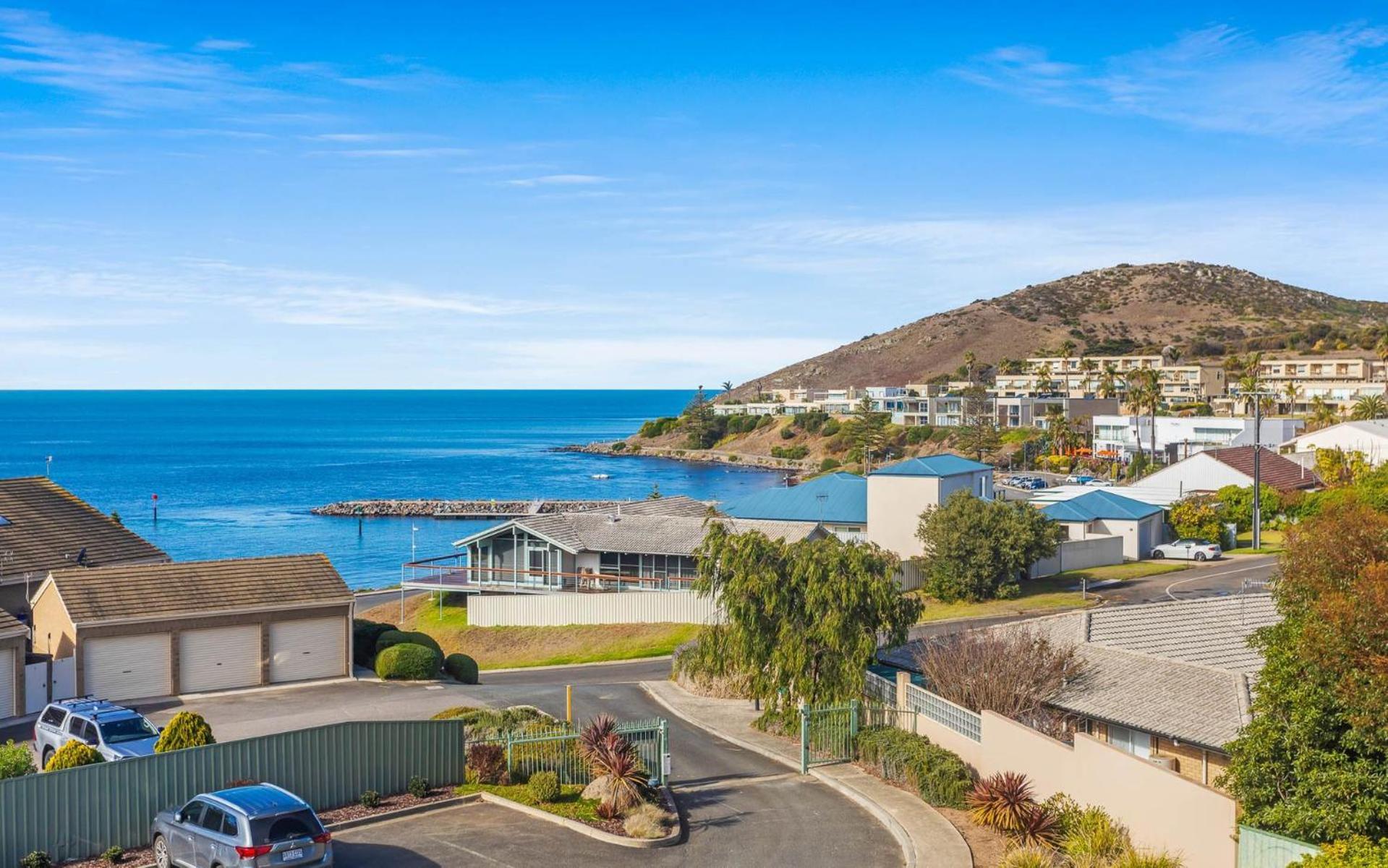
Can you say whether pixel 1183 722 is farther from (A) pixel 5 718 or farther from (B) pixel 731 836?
(A) pixel 5 718

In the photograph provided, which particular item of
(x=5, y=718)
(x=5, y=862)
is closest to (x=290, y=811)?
(x=5, y=862)

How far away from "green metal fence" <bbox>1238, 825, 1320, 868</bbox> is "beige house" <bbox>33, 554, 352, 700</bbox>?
2698 centimetres

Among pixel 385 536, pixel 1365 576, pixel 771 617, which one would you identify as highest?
pixel 1365 576

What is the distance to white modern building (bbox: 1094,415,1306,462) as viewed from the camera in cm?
11606

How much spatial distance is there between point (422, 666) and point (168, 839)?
56.2 feet

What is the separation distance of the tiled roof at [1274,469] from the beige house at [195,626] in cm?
6284

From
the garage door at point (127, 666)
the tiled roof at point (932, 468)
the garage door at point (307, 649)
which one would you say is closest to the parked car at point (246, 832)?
the garage door at point (127, 666)

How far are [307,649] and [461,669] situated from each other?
4705mm

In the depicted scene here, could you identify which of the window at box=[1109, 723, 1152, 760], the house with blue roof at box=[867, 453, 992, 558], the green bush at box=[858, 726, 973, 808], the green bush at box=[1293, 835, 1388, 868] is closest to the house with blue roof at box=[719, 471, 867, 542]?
Result: the house with blue roof at box=[867, 453, 992, 558]

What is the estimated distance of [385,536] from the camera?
11756 cm

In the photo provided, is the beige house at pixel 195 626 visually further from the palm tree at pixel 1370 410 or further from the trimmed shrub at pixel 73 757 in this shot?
the palm tree at pixel 1370 410

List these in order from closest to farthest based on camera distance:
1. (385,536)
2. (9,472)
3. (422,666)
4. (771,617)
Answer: (771,617), (422,666), (385,536), (9,472)

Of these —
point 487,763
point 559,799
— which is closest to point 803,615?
point 559,799

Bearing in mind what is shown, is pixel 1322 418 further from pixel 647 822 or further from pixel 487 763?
pixel 647 822
